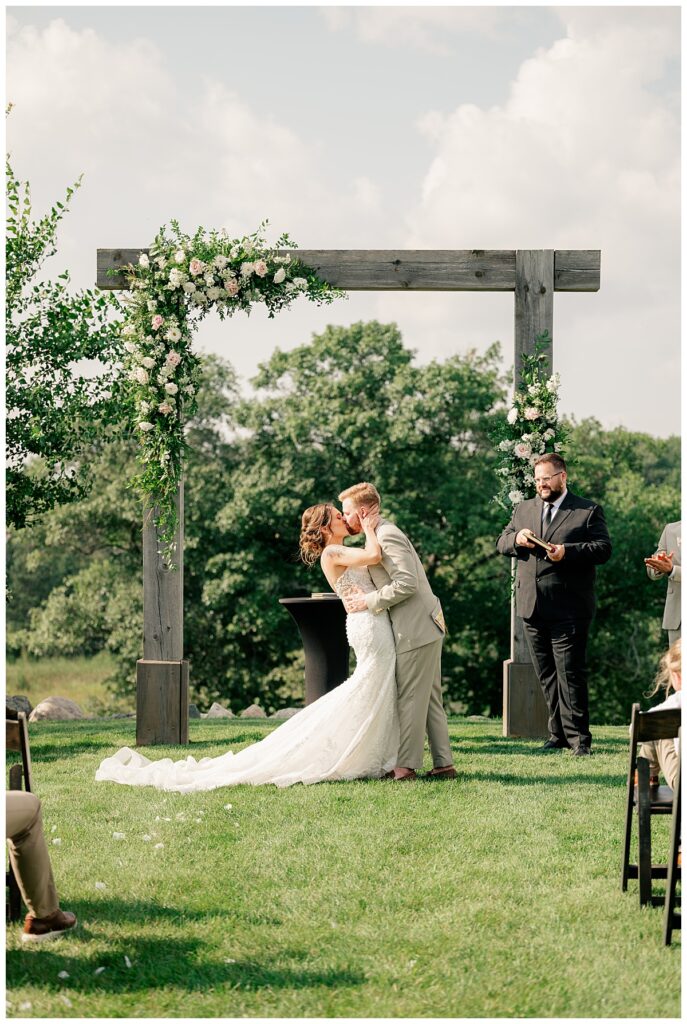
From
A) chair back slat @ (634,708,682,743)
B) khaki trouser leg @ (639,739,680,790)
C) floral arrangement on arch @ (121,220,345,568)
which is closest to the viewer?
chair back slat @ (634,708,682,743)

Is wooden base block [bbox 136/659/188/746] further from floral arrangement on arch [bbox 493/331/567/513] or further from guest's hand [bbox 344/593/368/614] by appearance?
floral arrangement on arch [bbox 493/331/567/513]

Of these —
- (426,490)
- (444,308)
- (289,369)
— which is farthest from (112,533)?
(444,308)

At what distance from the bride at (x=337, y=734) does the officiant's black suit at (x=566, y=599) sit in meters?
1.42

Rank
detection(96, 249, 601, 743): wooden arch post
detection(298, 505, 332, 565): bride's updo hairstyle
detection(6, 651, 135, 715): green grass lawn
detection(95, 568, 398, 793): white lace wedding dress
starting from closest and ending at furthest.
Answer: detection(95, 568, 398, 793): white lace wedding dress < detection(298, 505, 332, 565): bride's updo hairstyle < detection(96, 249, 601, 743): wooden arch post < detection(6, 651, 135, 715): green grass lawn

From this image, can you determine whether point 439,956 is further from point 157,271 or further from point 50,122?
point 50,122

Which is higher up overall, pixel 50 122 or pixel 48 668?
pixel 50 122

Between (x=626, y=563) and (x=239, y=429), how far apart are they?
26.4 feet

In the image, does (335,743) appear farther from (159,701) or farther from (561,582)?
(159,701)

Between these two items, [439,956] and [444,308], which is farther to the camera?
[444,308]

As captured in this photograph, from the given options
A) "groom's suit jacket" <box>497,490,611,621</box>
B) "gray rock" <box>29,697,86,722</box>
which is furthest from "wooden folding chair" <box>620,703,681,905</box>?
"gray rock" <box>29,697,86,722</box>

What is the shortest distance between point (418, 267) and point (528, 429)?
1590 millimetres

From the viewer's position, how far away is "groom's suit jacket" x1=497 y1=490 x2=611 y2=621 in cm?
773

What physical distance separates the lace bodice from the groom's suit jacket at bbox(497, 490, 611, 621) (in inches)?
51.4

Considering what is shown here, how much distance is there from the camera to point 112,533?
21781mm
